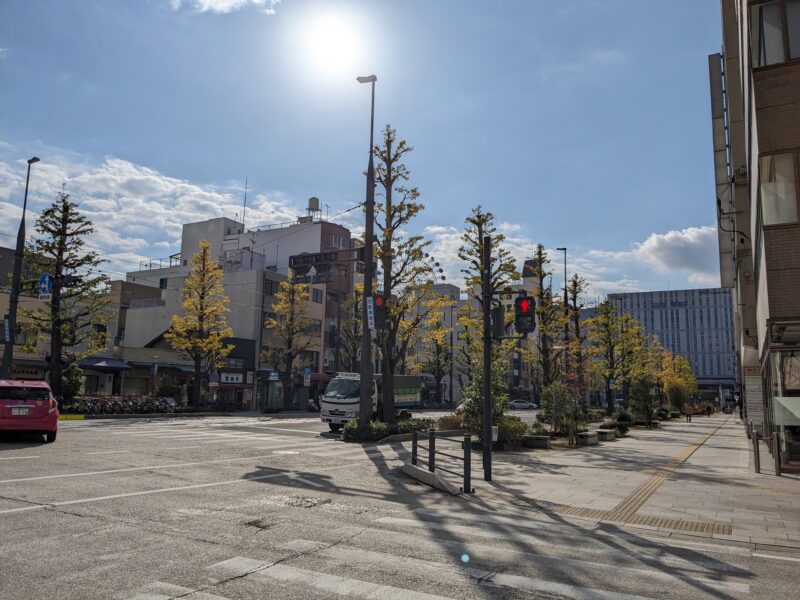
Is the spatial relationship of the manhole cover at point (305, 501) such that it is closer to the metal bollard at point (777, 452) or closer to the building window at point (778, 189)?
the building window at point (778, 189)

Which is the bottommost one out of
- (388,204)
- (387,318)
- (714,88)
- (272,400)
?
(272,400)

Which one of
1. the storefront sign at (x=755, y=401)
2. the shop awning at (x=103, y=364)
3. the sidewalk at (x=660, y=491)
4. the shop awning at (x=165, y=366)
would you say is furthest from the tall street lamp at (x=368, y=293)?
the shop awning at (x=165, y=366)

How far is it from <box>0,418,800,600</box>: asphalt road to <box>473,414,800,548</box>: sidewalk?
2.86 feet

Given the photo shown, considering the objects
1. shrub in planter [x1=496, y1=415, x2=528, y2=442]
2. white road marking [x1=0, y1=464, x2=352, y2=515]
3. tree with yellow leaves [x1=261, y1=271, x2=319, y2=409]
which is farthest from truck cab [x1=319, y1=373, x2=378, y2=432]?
tree with yellow leaves [x1=261, y1=271, x2=319, y2=409]

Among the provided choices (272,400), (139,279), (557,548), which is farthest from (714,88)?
(139,279)

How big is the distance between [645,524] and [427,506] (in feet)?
10.7

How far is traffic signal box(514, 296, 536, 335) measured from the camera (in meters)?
11.6

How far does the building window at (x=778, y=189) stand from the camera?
12.7 metres

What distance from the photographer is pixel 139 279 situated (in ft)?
241

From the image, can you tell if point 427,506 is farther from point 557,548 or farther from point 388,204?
point 388,204

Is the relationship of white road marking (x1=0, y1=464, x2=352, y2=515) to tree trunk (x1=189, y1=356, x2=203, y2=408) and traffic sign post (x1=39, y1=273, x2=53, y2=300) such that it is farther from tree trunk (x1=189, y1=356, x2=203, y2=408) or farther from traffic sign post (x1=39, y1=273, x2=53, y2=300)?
tree trunk (x1=189, y1=356, x2=203, y2=408)

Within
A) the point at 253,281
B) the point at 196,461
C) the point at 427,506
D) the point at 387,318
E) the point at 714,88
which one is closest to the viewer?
the point at 427,506

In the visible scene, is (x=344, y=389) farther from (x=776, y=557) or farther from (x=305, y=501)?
(x=776, y=557)

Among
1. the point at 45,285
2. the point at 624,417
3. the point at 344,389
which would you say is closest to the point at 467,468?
the point at 344,389
